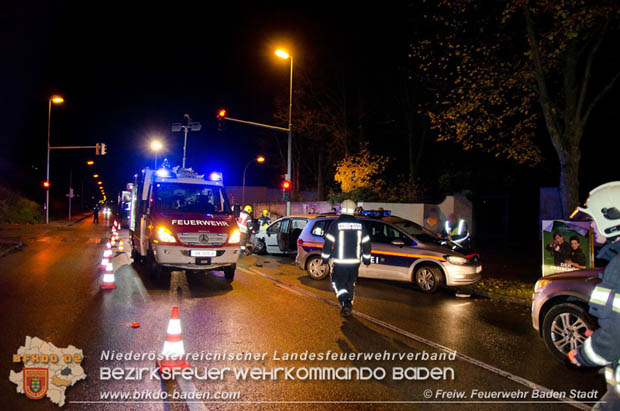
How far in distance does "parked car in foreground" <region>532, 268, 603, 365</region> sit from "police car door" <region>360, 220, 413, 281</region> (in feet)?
Answer: 14.1

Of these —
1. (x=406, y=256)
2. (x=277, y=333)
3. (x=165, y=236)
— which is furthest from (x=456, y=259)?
(x=165, y=236)

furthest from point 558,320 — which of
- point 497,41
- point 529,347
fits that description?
point 497,41

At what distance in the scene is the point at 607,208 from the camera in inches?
107

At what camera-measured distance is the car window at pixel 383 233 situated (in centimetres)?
1054

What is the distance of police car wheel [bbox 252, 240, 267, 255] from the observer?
16.9 m

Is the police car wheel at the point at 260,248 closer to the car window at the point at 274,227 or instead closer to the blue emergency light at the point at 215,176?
the car window at the point at 274,227

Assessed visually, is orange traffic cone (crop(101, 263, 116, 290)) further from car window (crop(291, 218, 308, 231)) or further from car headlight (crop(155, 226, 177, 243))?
car window (crop(291, 218, 308, 231))

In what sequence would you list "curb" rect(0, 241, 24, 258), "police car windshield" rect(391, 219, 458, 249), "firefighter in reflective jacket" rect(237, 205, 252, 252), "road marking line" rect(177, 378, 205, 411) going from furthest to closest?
1. "firefighter in reflective jacket" rect(237, 205, 252, 252)
2. "curb" rect(0, 241, 24, 258)
3. "police car windshield" rect(391, 219, 458, 249)
4. "road marking line" rect(177, 378, 205, 411)

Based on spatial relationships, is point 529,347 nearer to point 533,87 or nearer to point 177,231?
point 177,231

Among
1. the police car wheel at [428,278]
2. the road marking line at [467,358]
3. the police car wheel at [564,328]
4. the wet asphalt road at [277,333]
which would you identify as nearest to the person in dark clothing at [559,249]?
the wet asphalt road at [277,333]

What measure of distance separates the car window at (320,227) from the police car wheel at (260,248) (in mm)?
5714

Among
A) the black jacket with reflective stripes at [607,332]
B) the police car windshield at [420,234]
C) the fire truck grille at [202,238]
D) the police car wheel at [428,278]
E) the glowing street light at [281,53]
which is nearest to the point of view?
the black jacket with reflective stripes at [607,332]

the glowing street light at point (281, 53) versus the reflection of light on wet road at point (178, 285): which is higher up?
the glowing street light at point (281, 53)

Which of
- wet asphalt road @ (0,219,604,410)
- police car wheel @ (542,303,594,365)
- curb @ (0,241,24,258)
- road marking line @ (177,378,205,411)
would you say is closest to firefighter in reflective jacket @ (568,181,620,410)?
wet asphalt road @ (0,219,604,410)
